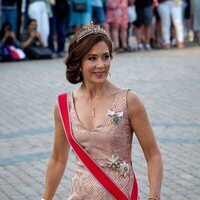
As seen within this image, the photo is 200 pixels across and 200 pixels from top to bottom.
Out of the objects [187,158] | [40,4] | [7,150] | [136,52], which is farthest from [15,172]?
[136,52]

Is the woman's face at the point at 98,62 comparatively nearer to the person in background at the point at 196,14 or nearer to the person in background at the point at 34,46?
the person in background at the point at 34,46

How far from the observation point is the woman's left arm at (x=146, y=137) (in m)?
3.97

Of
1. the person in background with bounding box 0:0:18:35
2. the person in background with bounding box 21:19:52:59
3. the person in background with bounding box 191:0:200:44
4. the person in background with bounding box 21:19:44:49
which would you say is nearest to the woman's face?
the person in background with bounding box 21:19:52:59

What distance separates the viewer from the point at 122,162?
394 cm

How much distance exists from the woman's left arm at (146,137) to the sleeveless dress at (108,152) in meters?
0.04

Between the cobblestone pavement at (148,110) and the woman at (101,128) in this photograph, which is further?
the cobblestone pavement at (148,110)

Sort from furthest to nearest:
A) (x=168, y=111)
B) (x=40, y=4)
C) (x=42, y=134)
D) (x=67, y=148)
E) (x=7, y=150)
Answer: (x=40, y=4) → (x=168, y=111) → (x=42, y=134) → (x=7, y=150) → (x=67, y=148)

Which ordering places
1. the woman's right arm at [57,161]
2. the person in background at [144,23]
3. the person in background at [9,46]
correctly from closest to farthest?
1. the woman's right arm at [57,161]
2. the person in background at [9,46]
3. the person in background at [144,23]

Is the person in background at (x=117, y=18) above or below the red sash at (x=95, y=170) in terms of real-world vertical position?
below

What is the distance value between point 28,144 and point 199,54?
9820 millimetres

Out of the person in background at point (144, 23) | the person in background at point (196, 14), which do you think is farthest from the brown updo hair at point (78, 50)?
the person in background at point (196, 14)

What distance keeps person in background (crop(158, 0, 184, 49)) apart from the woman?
16.3 m

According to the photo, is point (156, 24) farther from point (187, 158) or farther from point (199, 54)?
point (187, 158)

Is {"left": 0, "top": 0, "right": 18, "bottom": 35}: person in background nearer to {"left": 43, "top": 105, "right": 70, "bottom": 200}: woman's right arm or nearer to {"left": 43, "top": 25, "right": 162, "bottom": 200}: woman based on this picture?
{"left": 43, "top": 105, "right": 70, "bottom": 200}: woman's right arm
